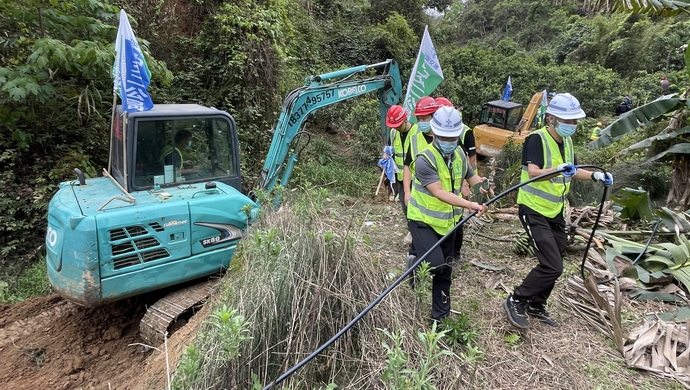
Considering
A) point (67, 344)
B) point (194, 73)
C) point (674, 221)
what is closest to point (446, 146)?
point (674, 221)

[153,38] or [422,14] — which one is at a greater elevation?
[422,14]

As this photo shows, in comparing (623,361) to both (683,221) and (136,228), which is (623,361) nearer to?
(683,221)

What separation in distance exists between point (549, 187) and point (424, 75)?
3437 mm

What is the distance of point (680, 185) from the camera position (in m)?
5.82

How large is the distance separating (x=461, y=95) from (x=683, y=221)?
10521 mm

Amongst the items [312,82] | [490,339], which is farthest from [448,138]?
[312,82]

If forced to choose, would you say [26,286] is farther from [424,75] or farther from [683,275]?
[683,275]

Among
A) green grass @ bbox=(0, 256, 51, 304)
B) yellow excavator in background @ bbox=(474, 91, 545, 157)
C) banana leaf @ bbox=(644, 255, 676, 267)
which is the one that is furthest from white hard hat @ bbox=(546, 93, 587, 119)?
yellow excavator in background @ bbox=(474, 91, 545, 157)

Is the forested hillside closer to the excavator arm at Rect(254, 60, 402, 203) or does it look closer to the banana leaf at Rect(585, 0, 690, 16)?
the banana leaf at Rect(585, 0, 690, 16)

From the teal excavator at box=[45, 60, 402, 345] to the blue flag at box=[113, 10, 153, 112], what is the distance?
139mm

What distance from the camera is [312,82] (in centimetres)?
537

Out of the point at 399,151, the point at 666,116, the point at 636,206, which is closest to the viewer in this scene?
the point at 399,151

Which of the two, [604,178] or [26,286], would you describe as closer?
[604,178]

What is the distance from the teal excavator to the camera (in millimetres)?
3264
